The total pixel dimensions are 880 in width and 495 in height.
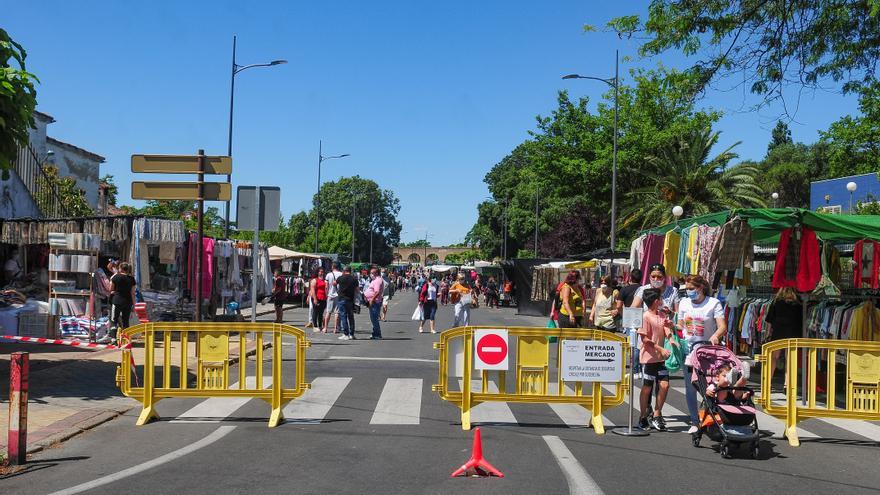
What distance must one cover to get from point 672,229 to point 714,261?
6.80 ft

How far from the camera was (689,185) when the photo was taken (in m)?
38.5

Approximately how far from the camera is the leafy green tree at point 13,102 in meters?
10.4

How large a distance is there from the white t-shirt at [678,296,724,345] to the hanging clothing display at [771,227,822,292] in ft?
13.7

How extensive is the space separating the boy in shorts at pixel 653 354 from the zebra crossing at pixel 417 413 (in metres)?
0.42

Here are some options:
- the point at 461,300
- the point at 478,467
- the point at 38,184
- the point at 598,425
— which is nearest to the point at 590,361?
the point at 598,425

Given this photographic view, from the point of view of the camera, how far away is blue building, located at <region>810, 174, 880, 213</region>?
43406 millimetres

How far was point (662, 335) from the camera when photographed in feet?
30.3

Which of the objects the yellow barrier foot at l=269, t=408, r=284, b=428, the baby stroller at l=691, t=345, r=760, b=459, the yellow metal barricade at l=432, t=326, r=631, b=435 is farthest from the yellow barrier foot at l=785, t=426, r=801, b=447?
the yellow barrier foot at l=269, t=408, r=284, b=428

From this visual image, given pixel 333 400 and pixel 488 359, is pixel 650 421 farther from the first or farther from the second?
pixel 333 400

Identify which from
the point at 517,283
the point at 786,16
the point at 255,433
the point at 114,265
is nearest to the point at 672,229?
the point at 786,16

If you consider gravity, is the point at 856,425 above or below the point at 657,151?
below

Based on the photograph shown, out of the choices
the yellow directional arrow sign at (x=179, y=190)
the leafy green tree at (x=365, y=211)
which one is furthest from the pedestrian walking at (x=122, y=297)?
the leafy green tree at (x=365, y=211)

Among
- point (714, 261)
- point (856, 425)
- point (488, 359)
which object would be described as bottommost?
point (856, 425)

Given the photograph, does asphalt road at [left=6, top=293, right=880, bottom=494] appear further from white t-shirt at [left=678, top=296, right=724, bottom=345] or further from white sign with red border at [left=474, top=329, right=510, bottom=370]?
white t-shirt at [left=678, top=296, right=724, bottom=345]
